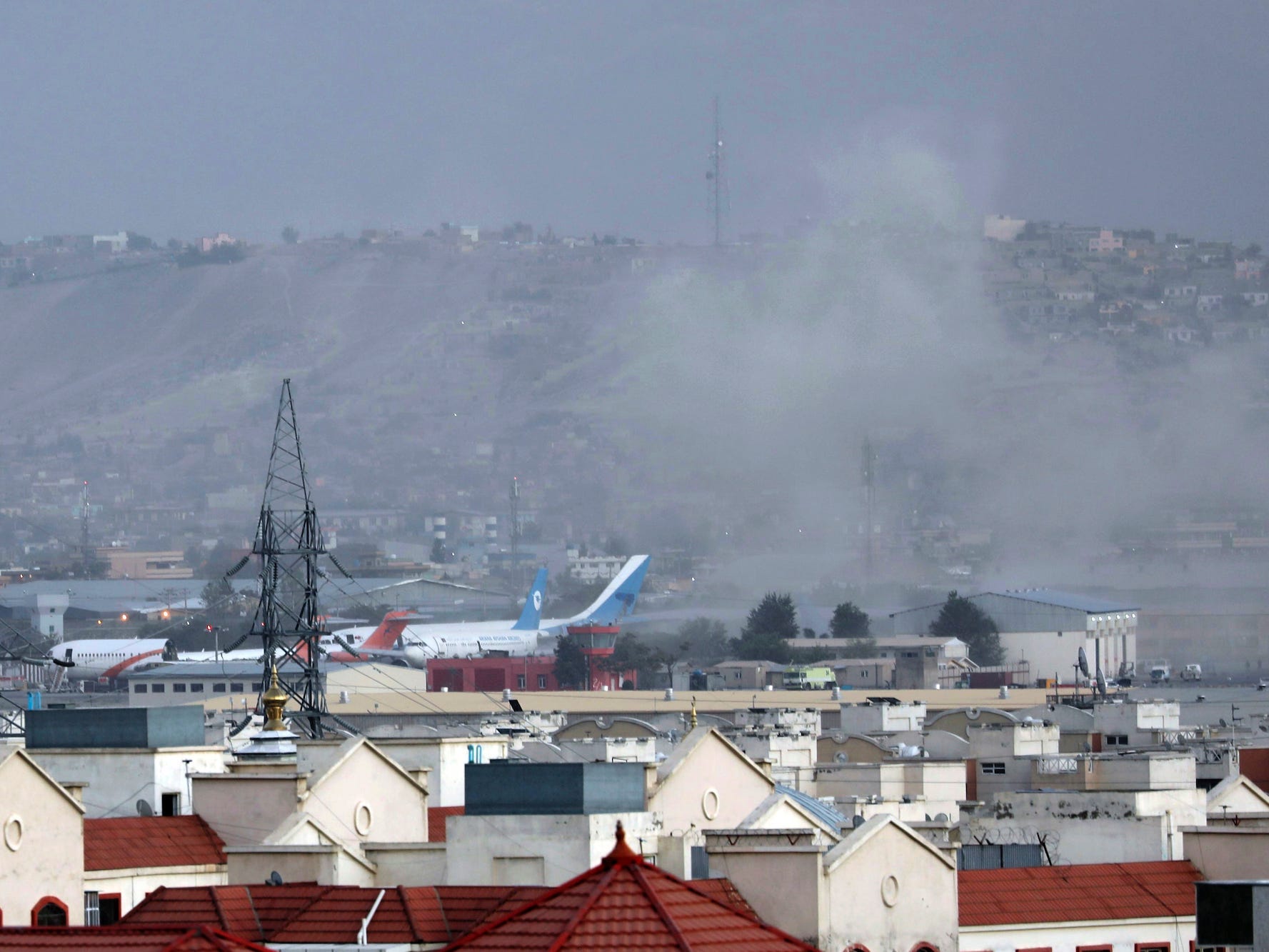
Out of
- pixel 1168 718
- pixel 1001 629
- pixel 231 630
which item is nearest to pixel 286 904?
pixel 1168 718

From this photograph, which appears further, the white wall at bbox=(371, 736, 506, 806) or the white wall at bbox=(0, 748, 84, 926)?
the white wall at bbox=(371, 736, 506, 806)

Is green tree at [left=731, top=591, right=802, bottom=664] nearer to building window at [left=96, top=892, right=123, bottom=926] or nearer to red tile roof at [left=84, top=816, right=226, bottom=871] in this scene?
red tile roof at [left=84, top=816, right=226, bottom=871]

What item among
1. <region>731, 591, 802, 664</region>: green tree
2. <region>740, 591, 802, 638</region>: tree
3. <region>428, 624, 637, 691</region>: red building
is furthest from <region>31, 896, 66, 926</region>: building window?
<region>740, 591, 802, 638</region>: tree

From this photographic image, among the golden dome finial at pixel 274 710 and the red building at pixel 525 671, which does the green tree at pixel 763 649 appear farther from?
the golden dome finial at pixel 274 710

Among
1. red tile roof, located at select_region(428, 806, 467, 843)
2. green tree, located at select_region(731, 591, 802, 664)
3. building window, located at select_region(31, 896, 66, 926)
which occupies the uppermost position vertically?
building window, located at select_region(31, 896, 66, 926)

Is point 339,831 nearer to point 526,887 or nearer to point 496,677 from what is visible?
point 526,887

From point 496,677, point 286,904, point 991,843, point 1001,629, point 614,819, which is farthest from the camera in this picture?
point 1001,629
